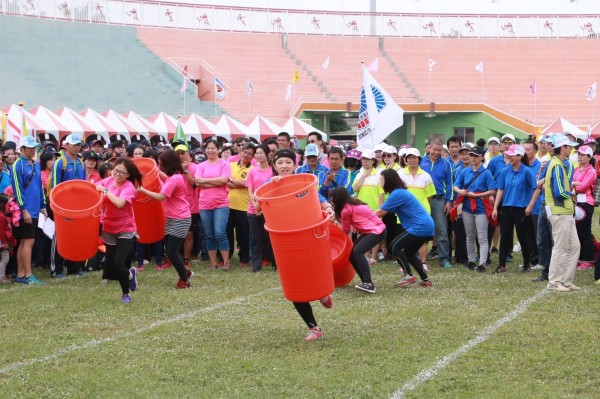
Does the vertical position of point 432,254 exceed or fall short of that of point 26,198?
it falls short

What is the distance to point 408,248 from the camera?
35.6ft

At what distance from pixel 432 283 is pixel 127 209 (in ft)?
12.4

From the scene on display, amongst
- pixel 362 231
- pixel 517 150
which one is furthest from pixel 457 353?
pixel 517 150

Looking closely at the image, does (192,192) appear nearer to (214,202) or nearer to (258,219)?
(214,202)

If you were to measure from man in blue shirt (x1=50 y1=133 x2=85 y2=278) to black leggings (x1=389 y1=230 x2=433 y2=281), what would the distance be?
440 cm

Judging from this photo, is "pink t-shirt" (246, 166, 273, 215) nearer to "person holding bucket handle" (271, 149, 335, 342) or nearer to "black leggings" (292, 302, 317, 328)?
"person holding bucket handle" (271, 149, 335, 342)

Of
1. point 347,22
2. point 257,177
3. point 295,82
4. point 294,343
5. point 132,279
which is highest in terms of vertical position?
point 347,22

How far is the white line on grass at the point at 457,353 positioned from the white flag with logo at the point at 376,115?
661 cm

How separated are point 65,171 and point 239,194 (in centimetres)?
257

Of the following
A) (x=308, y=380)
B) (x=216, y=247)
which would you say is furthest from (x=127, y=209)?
(x=308, y=380)

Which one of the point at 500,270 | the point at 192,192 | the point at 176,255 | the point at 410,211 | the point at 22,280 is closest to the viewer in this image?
the point at 410,211

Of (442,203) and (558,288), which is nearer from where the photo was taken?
(558,288)

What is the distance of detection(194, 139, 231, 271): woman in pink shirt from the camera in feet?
42.6

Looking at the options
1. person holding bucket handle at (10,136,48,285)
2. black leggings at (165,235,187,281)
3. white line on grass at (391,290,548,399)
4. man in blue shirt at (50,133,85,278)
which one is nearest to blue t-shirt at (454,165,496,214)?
white line on grass at (391,290,548,399)
